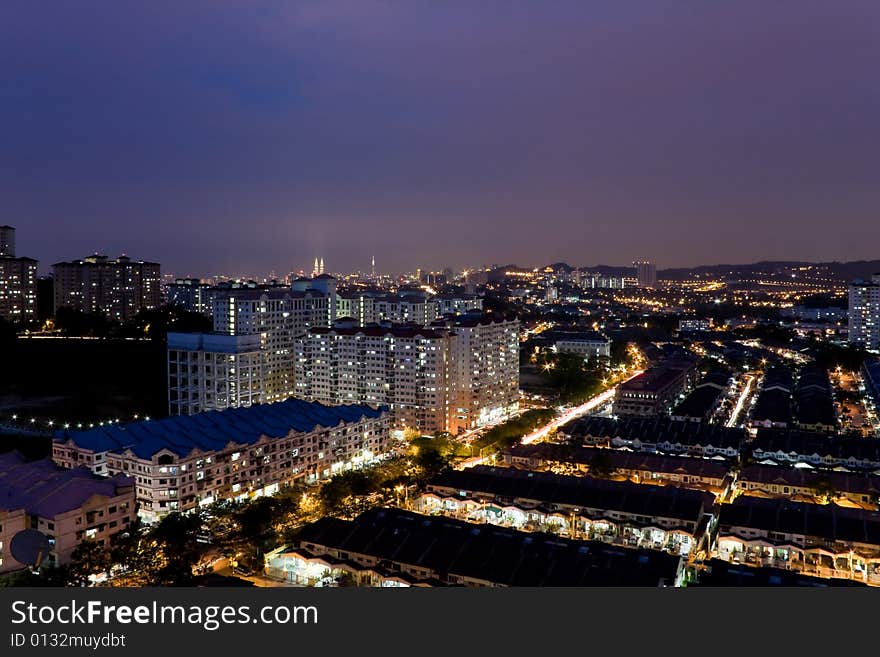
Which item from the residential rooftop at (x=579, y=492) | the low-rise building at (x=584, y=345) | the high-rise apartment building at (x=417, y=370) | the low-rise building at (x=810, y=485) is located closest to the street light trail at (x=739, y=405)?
the low-rise building at (x=810, y=485)

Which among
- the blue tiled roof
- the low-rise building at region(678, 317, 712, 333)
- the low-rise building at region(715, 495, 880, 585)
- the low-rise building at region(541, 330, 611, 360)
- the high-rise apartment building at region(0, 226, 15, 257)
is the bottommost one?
the low-rise building at region(715, 495, 880, 585)

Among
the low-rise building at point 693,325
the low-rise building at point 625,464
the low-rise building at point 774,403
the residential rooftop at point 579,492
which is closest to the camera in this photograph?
the residential rooftop at point 579,492

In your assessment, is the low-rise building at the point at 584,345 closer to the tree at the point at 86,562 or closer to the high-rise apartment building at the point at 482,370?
the high-rise apartment building at the point at 482,370

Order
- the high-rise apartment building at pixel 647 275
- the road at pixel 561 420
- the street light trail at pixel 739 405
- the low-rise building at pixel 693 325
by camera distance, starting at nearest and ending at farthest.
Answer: the road at pixel 561 420
the street light trail at pixel 739 405
the low-rise building at pixel 693 325
the high-rise apartment building at pixel 647 275

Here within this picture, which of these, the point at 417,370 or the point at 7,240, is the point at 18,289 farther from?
the point at 417,370

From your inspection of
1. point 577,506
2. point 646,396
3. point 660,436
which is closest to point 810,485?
point 660,436

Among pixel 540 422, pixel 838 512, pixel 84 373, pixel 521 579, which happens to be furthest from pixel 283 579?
pixel 84 373

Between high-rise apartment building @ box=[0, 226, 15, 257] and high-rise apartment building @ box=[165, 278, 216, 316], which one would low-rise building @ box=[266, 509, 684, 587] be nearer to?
high-rise apartment building @ box=[165, 278, 216, 316]

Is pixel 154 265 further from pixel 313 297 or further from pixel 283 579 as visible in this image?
pixel 283 579

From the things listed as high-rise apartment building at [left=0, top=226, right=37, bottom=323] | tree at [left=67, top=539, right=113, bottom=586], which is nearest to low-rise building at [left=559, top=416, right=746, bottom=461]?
tree at [left=67, top=539, right=113, bottom=586]
